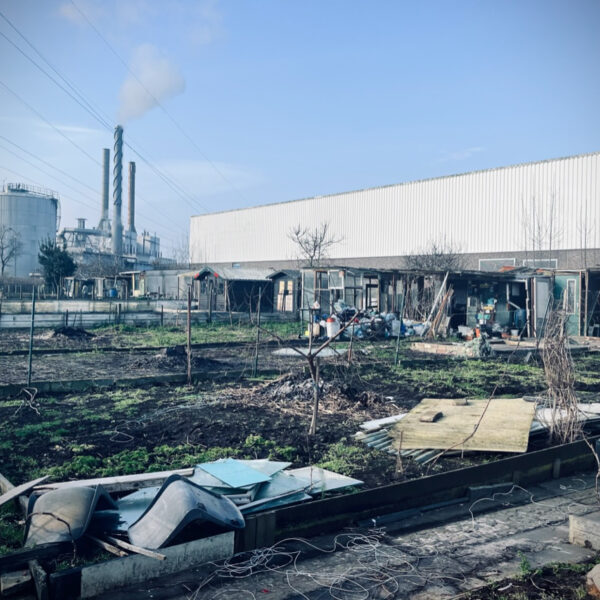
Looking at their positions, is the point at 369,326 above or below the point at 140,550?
above

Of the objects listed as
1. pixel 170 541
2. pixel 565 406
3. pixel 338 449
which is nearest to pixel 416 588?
pixel 170 541

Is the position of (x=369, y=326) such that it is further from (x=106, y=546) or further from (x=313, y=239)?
(x=313, y=239)

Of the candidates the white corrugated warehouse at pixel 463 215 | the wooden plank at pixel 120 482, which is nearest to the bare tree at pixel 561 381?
the wooden plank at pixel 120 482

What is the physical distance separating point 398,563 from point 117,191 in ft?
204

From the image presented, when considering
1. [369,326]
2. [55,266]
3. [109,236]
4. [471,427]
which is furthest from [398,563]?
[109,236]

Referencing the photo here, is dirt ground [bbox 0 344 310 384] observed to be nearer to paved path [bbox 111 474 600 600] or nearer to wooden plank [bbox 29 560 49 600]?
paved path [bbox 111 474 600 600]

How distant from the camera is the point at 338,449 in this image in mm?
7062

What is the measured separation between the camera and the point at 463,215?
1398 inches

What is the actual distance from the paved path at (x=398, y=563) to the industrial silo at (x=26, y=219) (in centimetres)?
6197

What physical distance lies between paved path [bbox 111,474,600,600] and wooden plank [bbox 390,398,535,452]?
1208 millimetres

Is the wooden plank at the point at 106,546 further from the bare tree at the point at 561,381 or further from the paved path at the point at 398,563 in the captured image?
the bare tree at the point at 561,381

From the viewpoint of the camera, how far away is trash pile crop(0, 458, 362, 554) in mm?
4223

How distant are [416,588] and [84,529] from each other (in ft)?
8.50

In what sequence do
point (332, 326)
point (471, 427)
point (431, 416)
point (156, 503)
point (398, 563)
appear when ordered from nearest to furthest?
point (398, 563) → point (156, 503) → point (471, 427) → point (431, 416) → point (332, 326)
